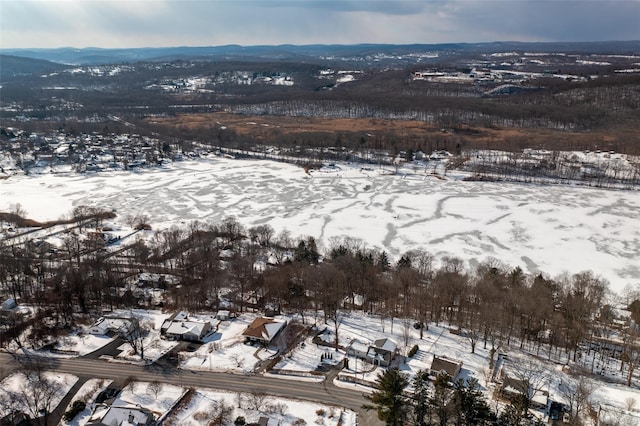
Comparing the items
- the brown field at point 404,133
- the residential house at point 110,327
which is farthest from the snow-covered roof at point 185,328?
the brown field at point 404,133

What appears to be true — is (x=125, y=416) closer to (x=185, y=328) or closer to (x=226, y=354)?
(x=226, y=354)

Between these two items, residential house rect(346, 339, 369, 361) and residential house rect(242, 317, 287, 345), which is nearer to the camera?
residential house rect(346, 339, 369, 361)

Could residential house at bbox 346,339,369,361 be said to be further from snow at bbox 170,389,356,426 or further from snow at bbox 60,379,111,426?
snow at bbox 60,379,111,426

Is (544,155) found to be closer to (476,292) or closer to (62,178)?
(476,292)

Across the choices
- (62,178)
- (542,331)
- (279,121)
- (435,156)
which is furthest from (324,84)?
(542,331)

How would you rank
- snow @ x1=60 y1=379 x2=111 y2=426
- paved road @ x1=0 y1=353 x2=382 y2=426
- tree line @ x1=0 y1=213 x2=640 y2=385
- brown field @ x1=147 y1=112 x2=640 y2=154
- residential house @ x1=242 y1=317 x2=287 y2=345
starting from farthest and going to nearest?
1. brown field @ x1=147 y1=112 x2=640 y2=154
2. tree line @ x1=0 y1=213 x2=640 y2=385
3. residential house @ x1=242 y1=317 x2=287 y2=345
4. paved road @ x1=0 y1=353 x2=382 y2=426
5. snow @ x1=60 y1=379 x2=111 y2=426

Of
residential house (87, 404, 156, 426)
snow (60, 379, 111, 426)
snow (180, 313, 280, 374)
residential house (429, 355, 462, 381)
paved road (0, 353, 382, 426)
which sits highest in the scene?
residential house (87, 404, 156, 426)

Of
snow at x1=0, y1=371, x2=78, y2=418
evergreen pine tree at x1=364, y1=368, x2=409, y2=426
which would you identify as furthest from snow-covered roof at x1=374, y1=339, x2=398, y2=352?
snow at x1=0, y1=371, x2=78, y2=418
